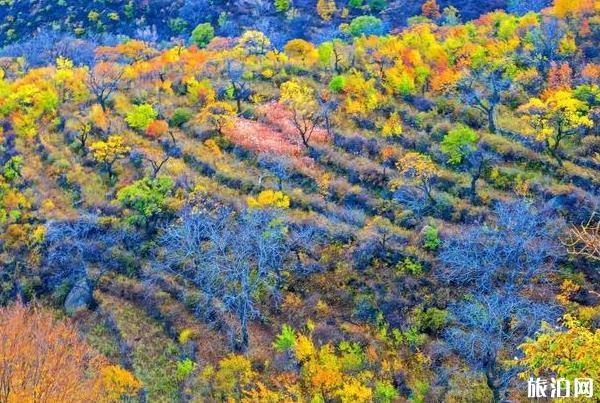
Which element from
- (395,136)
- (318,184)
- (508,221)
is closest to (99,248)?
(318,184)

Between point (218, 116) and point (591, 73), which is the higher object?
point (218, 116)

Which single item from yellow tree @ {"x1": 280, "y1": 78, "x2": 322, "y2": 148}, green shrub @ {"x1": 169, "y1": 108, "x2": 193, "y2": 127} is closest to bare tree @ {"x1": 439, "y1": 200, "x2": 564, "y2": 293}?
yellow tree @ {"x1": 280, "y1": 78, "x2": 322, "y2": 148}

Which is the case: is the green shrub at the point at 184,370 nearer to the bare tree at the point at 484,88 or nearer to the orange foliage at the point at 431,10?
the bare tree at the point at 484,88

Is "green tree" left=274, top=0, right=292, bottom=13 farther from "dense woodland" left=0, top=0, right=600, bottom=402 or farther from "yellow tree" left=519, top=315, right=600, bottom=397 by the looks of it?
"yellow tree" left=519, top=315, right=600, bottom=397

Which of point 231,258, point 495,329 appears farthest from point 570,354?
point 231,258

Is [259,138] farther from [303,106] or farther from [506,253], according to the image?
[506,253]

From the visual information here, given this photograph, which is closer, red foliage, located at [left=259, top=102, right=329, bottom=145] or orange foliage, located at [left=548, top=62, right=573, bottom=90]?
orange foliage, located at [left=548, top=62, right=573, bottom=90]

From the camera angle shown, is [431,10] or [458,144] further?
[431,10]

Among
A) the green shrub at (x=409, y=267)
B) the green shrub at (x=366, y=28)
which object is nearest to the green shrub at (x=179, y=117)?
the green shrub at (x=409, y=267)
